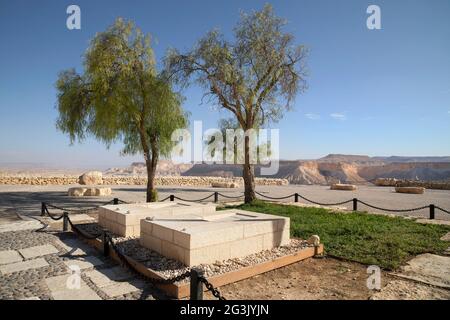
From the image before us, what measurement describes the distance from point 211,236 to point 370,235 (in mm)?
4962

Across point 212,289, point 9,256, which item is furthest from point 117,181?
point 212,289

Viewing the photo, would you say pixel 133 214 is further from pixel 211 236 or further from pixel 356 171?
pixel 356 171

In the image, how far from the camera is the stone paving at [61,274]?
15.0 feet

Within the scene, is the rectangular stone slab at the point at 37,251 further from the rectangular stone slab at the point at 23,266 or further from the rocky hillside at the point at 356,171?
the rocky hillside at the point at 356,171

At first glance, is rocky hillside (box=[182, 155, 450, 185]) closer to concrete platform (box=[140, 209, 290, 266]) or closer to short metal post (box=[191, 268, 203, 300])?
concrete platform (box=[140, 209, 290, 266])

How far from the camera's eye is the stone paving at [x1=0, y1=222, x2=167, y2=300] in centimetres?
456

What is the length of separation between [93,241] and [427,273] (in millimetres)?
7231

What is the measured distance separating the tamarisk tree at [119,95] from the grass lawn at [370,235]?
6779 mm

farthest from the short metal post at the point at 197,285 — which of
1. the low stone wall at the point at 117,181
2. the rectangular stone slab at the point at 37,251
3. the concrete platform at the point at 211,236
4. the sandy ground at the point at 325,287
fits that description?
the low stone wall at the point at 117,181

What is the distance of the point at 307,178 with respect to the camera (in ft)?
184

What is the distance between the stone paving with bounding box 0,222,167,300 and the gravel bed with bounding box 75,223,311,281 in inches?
16.5

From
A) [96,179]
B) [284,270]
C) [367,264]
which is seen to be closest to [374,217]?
[367,264]

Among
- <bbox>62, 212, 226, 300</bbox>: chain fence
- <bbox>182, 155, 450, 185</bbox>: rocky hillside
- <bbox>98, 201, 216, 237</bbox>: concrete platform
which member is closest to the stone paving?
<bbox>62, 212, 226, 300</bbox>: chain fence
